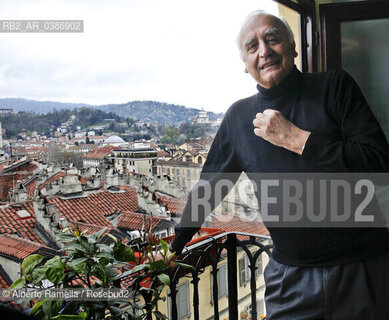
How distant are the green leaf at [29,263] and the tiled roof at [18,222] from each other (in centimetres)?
15

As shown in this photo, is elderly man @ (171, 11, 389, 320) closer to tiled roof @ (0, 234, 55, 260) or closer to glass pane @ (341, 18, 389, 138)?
tiled roof @ (0, 234, 55, 260)

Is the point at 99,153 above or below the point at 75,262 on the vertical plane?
above

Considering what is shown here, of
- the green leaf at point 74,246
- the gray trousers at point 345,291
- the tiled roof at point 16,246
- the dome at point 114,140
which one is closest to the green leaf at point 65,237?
the green leaf at point 74,246

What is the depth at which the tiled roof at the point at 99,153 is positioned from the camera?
4.67ft

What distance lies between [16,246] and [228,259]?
4.26ft

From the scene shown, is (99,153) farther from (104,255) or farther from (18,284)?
(18,284)

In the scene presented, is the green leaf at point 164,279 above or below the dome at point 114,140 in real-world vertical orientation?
below

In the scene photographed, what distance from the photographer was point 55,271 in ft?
3.31

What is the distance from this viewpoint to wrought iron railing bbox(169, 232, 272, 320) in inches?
68.2

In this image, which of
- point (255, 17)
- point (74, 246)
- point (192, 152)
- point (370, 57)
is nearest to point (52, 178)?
point (74, 246)

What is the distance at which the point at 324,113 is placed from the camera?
4.17ft

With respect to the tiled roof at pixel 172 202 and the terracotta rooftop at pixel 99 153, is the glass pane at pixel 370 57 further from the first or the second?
the terracotta rooftop at pixel 99 153

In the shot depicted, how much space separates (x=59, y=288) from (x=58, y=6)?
3.20ft

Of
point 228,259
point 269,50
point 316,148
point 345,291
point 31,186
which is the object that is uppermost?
point 269,50
